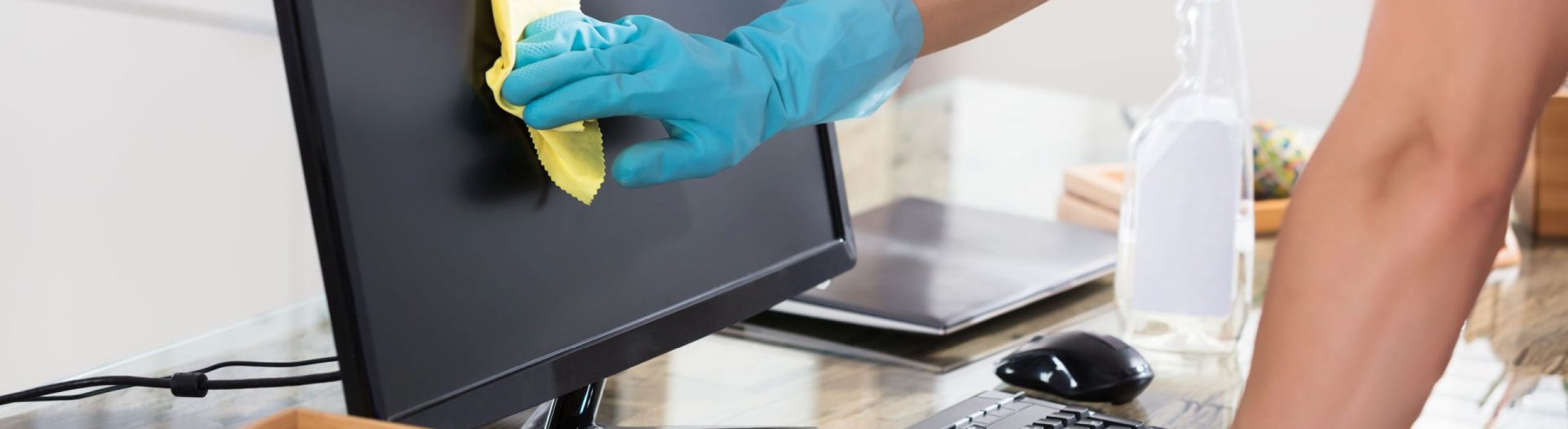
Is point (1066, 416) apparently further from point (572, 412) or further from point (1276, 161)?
point (1276, 161)

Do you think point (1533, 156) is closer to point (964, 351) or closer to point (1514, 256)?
point (1514, 256)

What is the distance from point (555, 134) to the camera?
0.75 meters

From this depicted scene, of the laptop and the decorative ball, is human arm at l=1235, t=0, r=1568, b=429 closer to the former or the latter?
the laptop

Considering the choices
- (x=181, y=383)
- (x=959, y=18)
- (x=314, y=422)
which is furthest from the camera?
(x=959, y=18)

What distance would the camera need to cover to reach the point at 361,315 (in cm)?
65

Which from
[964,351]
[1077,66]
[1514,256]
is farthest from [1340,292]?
[1077,66]

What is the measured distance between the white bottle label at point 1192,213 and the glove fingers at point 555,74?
20.8 inches

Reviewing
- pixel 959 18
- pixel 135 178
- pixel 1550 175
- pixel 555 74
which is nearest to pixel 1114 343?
pixel 959 18

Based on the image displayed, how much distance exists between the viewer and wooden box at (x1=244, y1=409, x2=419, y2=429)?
1.68ft

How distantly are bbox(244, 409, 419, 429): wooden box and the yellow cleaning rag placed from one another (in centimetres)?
24

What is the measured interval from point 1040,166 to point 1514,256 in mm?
566

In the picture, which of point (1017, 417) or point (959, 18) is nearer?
point (1017, 417)

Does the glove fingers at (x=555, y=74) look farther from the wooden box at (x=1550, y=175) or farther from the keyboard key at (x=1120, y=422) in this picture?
the wooden box at (x=1550, y=175)

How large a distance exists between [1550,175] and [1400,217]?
3.54 feet
